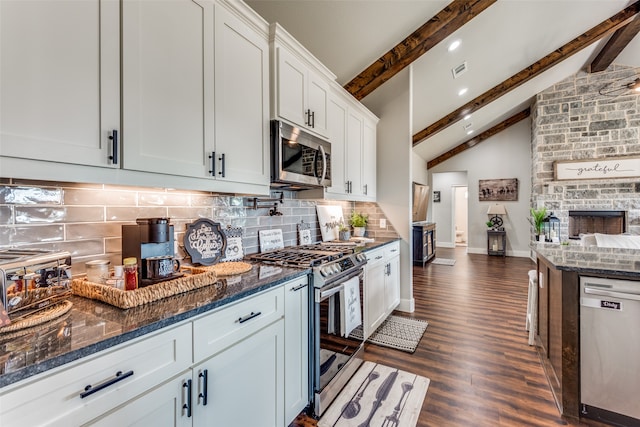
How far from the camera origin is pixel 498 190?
7.73m

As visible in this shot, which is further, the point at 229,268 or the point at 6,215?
the point at 229,268

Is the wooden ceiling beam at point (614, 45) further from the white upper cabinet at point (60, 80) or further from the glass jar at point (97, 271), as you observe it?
the glass jar at point (97, 271)

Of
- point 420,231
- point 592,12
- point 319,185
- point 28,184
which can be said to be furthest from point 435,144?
point 28,184

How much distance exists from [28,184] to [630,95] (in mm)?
8798

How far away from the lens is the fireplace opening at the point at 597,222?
5.69m

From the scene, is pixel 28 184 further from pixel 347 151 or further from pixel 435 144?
pixel 435 144

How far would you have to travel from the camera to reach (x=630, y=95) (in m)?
5.61

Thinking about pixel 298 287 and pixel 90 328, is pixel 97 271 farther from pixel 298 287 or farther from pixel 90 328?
pixel 298 287

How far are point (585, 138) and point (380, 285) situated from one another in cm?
628

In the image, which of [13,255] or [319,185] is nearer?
[13,255]

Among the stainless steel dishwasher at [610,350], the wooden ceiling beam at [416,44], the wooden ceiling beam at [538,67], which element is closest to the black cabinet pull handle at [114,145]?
the stainless steel dishwasher at [610,350]

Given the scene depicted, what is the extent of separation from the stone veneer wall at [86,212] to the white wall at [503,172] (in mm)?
7853

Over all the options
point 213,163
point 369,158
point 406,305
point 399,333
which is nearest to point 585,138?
point 369,158

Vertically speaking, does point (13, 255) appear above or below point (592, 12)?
below
